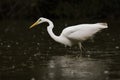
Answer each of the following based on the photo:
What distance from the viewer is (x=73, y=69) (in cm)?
1488

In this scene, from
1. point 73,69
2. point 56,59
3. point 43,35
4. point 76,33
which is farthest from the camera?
point 43,35

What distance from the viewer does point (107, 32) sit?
26.6 metres

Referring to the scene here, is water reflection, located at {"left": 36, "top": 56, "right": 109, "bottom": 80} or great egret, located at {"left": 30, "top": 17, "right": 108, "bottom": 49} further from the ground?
great egret, located at {"left": 30, "top": 17, "right": 108, "bottom": 49}

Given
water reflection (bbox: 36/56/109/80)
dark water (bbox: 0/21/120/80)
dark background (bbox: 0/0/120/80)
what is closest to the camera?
water reflection (bbox: 36/56/109/80)

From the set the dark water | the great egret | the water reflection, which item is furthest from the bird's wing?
the water reflection

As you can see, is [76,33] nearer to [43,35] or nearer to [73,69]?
[73,69]

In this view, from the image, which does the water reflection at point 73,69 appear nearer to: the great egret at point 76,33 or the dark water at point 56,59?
the dark water at point 56,59

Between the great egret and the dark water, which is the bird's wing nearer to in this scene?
the great egret

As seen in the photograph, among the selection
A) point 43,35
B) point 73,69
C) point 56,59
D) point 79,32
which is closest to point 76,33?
point 79,32

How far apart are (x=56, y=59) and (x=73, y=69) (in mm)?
2415

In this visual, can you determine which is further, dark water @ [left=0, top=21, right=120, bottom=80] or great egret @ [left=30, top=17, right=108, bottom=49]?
great egret @ [left=30, top=17, right=108, bottom=49]

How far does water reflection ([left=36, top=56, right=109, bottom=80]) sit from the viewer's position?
13517 mm

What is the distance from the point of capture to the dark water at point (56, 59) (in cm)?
1399

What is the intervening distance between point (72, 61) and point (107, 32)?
1018 cm
